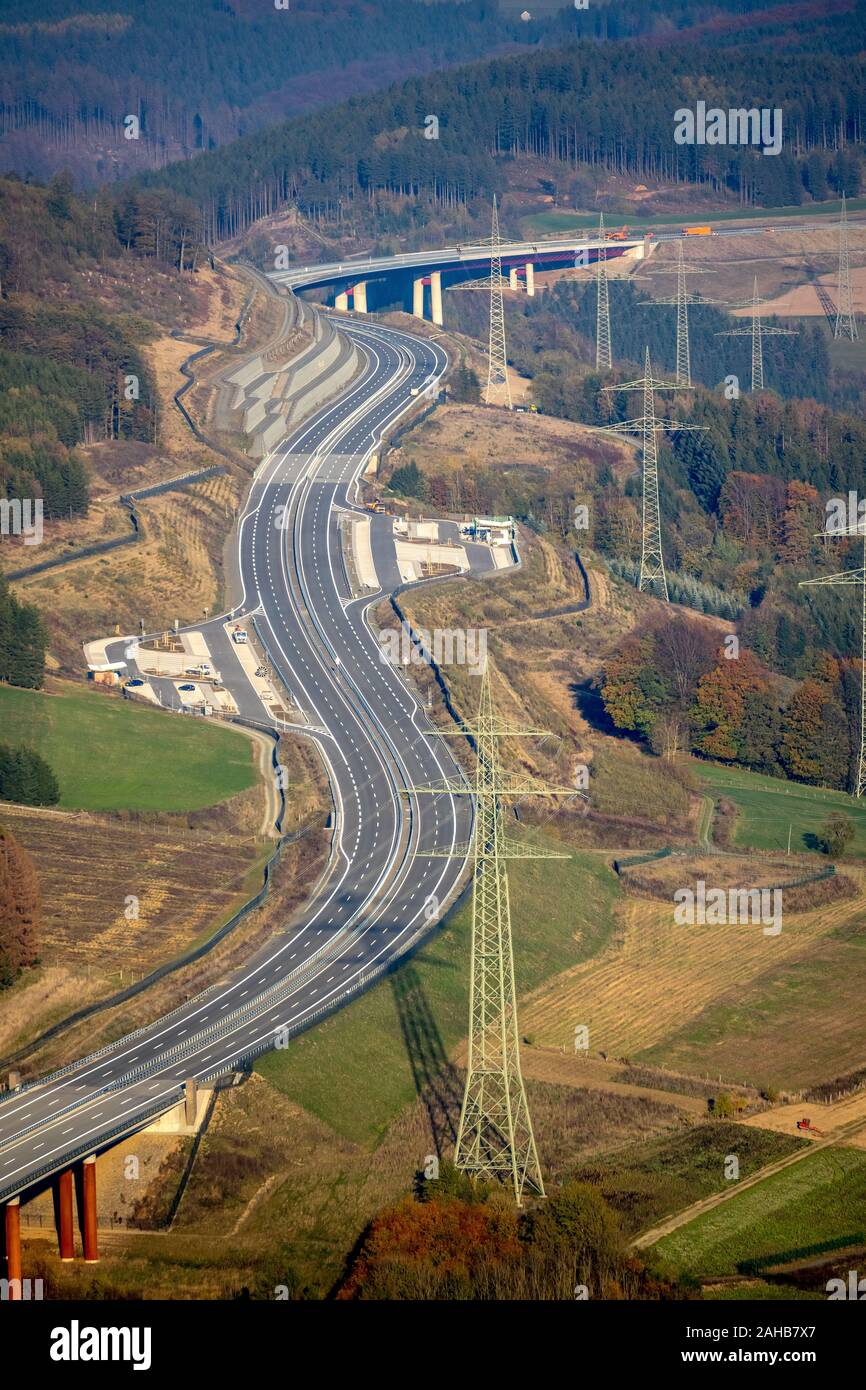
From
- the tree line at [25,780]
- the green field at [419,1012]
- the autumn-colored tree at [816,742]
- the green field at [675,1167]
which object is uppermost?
the autumn-colored tree at [816,742]

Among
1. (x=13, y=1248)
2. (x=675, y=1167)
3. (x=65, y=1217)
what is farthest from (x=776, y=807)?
(x=13, y=1248)

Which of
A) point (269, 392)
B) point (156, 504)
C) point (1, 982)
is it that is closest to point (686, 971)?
point (1, 982)

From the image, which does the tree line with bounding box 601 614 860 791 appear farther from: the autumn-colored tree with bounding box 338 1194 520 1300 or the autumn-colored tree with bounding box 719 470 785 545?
the autumn-colored tree with bounding box 338 1194 520 1300

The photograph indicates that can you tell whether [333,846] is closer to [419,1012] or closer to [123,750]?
[123,750]

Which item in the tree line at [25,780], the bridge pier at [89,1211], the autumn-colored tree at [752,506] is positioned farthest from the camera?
the autumn-colored tree at [752,506]

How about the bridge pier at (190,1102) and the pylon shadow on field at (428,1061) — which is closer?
the bridge pier at (190,1102)

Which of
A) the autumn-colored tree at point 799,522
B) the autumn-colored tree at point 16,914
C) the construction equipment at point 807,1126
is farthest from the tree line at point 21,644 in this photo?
the autumn-colored tree at point 799,522

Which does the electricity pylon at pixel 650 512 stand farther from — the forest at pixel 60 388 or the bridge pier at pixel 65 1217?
the bridge pier at pixel 65 1217
